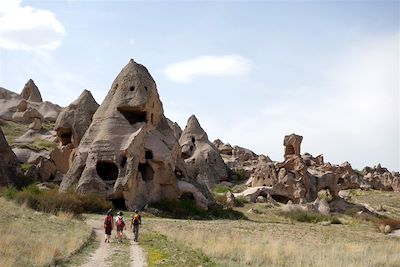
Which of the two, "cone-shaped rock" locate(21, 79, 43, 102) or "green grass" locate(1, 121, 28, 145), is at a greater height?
"cone-shaped rock" locate(21, 79, 43, 102)

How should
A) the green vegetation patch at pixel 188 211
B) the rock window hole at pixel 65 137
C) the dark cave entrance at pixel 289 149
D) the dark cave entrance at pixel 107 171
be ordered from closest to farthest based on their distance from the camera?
1. the green vegetation patch at pixel 188 211
2. the dark cave entrance at pixel 107 171
3. the rock window hole at pixel 65 137
4. the dark cave entrance at pixel 289 149

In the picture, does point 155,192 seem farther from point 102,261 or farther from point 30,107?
point 30,107

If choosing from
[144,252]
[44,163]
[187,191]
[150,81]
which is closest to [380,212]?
[187,191]

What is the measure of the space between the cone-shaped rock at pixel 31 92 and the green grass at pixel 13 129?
32.5 ft

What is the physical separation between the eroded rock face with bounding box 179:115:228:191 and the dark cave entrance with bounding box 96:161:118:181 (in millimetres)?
20660

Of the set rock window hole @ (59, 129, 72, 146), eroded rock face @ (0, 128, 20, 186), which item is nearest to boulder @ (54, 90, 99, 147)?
rock window hole @ (59, 129, 72, 146)

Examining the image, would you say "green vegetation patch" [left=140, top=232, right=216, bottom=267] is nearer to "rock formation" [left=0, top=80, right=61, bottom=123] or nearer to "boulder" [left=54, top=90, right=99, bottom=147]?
"boulder" [left=54, top=90, right=99, bottom=147]

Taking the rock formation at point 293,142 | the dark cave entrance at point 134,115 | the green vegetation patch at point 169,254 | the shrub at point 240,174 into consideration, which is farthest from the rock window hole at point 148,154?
the rock formation at point 293,142

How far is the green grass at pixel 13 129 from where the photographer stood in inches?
2406

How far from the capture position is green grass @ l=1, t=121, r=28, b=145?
201 feet

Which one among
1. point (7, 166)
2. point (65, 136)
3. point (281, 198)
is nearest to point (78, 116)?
point (65, 136)

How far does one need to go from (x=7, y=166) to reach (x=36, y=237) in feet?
71.3

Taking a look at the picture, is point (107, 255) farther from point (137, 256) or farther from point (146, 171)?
point (146, 171)

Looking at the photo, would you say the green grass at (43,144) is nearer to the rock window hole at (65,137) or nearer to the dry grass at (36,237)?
the rock window hole at (65,137)
